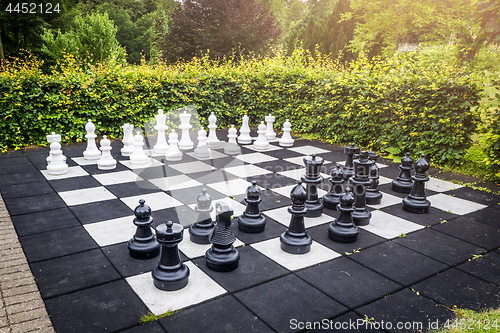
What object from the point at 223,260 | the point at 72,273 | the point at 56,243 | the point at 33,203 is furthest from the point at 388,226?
the point at 33,203

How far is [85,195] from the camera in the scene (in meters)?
3.97

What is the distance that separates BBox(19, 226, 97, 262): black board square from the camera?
273cm

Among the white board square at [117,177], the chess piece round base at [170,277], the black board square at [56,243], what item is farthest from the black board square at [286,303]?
the white board square at [117,177]

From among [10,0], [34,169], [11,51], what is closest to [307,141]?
[34,169]

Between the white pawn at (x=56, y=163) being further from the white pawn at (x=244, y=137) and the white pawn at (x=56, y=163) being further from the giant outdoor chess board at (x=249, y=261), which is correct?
the white pawn at (x=244, y=137)

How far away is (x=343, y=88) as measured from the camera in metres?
6.71

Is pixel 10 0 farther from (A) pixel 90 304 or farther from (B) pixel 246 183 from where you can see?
(A) pixel 90 304

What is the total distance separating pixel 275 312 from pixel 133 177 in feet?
10.2

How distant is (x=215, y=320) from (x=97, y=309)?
71 centimetres

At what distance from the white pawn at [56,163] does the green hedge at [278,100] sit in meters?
1.86

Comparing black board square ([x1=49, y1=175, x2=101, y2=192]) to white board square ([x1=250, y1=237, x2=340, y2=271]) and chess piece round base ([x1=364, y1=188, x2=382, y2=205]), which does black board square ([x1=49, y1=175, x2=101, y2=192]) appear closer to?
white board square ([x1=250, y1=237, x2=340, y2=271])

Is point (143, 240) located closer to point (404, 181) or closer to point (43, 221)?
point (43, 221)

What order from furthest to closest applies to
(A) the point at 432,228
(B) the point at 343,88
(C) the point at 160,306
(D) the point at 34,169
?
(B) the point at 343,88 < (D) the point at 34,169 < (A) the point at 432,228 < (C) the point at 160,306

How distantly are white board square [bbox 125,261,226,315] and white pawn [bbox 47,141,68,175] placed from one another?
285cm
